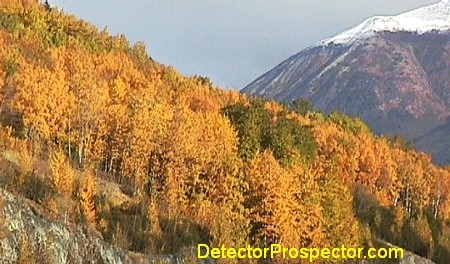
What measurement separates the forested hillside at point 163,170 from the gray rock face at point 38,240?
191 centimetres

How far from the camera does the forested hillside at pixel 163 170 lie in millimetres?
52312

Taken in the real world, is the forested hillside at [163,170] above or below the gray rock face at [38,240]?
above

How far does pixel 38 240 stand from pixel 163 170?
30112 mm

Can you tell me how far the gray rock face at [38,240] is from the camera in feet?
107

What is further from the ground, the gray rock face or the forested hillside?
the forested hillside

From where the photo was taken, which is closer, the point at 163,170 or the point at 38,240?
the point at 38,240

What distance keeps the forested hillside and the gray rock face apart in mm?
1912

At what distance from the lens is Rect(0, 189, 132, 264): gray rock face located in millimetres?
32750

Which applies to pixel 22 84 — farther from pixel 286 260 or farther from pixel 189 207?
pixel 286 260

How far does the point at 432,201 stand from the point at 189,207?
5830cm

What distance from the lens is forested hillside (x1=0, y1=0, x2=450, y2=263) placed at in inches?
2060

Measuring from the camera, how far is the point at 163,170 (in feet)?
211

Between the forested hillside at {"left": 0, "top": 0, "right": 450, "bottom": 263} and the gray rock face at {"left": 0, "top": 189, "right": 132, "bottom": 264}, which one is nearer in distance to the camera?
the gray rock face at {"left": 0, "top": 189, "right": 132, "bottom": 264}

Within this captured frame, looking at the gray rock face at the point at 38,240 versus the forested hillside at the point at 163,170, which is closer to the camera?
the gray rock face at the point at 38,240
